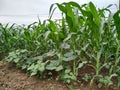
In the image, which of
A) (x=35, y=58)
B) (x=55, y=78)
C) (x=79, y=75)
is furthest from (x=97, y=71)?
(x=35, y=58)

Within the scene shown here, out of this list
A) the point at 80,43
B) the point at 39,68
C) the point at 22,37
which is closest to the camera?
the point at 39,68

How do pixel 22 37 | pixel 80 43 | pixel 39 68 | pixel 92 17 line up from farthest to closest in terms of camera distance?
pixel 22 37
pixel 80 43
pixel 39 68
pixel 92 17

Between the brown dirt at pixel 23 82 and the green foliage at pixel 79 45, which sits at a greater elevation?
the green foliage at pixel 79 45

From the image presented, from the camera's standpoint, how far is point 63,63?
1.68 metres

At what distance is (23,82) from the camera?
174 cm

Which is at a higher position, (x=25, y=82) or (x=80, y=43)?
(x=80, y=43)

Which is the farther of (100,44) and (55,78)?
(55,78)

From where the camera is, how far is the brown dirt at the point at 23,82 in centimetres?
162

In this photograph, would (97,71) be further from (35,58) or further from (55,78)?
(35,58)

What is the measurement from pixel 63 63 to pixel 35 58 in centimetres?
22

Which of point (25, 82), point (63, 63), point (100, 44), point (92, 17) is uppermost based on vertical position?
point (92, 17)

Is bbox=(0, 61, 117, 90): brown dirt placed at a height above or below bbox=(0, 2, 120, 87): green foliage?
below

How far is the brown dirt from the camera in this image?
1.62m

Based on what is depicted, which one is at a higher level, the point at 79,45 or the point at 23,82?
the point at 79,45
